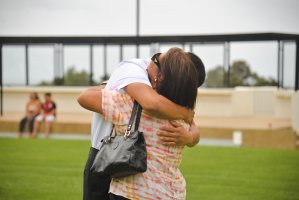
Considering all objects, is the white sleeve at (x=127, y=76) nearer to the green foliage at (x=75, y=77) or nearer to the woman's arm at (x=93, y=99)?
the woman's arm at (x=93, y=99)

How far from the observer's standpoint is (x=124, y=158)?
289cm

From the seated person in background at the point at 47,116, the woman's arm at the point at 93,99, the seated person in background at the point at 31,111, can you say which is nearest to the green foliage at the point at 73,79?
the seated person in background at the point at 31,111

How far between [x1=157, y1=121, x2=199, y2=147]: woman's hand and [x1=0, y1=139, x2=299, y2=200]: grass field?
548cm

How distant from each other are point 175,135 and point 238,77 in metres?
37.9

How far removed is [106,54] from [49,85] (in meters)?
3.95

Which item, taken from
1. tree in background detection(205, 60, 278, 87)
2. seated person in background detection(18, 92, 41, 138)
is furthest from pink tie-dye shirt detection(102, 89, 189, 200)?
tree in background detection(205, 60, 278, 87)

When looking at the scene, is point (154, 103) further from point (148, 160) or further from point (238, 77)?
point (238, 77)

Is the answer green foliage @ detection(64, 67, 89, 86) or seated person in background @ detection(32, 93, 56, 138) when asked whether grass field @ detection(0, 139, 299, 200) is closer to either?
seated person in background @ detection(32, 93, 56, 138)

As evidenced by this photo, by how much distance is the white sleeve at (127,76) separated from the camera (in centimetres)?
293

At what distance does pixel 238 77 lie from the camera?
4038 centimetres

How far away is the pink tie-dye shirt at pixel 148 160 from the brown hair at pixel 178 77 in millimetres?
162

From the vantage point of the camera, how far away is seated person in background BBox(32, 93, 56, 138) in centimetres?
2009

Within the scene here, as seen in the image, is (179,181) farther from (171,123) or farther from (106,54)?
(106,54)

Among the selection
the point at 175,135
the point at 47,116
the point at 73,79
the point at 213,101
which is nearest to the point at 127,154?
the point at 175,135
